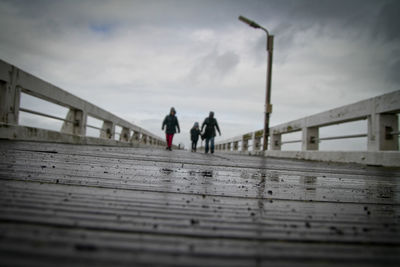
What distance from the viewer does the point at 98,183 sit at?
1041 mm

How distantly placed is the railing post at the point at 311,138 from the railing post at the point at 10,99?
252 inches

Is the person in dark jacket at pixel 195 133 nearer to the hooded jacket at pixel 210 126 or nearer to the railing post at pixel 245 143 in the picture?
the railing post at pixel 245 143

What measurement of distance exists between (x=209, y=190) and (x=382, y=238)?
2.12 ft

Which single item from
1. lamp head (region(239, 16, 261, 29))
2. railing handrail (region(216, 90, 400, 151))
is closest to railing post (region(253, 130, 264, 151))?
lamp head (region(239, 16, 261, 29))

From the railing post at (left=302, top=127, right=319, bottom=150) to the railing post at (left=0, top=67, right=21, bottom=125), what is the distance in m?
6.39

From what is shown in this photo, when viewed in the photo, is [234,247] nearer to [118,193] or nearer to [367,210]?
[118,193]

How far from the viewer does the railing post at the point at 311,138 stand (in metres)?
6.32

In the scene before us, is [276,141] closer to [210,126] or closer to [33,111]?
[210,126]

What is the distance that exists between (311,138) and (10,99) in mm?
6588

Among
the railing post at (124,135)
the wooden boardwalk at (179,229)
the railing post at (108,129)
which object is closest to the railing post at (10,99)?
the wooden boardwalk at (179,229)

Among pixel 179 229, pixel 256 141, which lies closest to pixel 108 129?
pixel 256 141

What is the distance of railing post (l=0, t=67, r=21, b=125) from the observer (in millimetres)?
3951

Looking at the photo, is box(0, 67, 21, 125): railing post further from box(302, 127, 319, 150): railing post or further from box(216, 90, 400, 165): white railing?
box(302, 127, 319, 150): railing post

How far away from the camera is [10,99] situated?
409 centimetres
